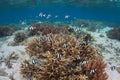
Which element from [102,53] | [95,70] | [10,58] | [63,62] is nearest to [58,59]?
[63,62]

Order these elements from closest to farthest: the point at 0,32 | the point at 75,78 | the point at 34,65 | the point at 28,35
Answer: the point at 75,78, the point at 34,65, the point at 28,35, the point at 0,32

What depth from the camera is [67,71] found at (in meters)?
8.64

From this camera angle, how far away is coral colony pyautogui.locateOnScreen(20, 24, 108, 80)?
8.52m

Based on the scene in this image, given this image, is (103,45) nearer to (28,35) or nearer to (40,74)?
(28,35)

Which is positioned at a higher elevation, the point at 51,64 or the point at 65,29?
the point at 51,64

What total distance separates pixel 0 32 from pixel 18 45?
23.4 ft

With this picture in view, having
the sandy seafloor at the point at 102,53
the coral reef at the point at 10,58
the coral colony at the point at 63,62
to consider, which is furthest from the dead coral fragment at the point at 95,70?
the coral reef at the point at 10,58

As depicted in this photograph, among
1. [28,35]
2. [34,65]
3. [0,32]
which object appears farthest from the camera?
[0,32]

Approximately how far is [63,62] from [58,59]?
10.8 inches

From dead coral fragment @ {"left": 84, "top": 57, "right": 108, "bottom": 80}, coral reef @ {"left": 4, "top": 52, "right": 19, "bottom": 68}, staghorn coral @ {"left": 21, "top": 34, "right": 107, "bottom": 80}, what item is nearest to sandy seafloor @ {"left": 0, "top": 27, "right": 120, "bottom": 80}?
coral reef @ {"left": 4, "top": 52, "right": 19, "bottom": 68}

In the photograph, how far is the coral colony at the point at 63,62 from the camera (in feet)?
28.0

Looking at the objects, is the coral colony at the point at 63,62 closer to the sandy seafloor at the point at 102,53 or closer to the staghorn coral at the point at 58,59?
the staghorn coral at the point at 58,59

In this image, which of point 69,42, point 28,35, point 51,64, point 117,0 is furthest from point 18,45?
point 117,0

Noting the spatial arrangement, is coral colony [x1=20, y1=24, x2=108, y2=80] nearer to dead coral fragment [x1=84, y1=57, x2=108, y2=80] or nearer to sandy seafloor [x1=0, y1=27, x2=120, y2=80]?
dead coral fragment [x1=84, y1=57, x2=108, y2=80]
